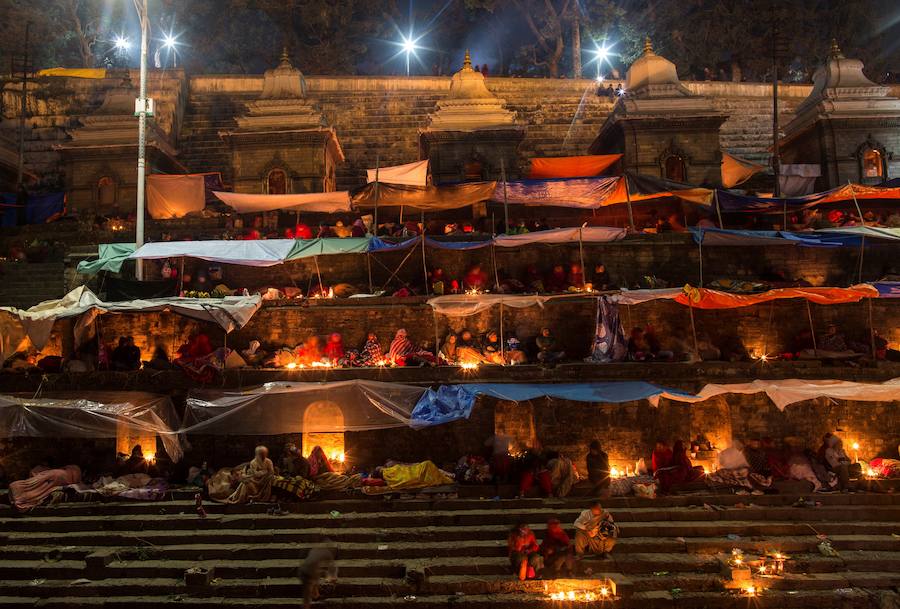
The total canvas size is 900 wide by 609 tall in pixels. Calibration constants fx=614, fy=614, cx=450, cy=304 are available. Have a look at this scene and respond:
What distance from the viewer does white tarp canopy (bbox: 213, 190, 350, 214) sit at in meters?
15.7

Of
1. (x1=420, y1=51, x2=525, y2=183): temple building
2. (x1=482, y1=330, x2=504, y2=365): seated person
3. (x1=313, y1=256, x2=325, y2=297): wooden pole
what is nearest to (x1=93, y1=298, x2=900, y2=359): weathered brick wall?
(x1=482, y1=330, x2=504, y2=365): seated person

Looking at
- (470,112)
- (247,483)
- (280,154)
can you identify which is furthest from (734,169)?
(247,483)

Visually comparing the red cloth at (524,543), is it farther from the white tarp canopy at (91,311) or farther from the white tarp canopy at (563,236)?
the white tarp canopy at (563,236)

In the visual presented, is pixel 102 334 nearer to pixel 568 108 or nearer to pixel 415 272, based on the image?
pixel 415 272

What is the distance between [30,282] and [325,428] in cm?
910

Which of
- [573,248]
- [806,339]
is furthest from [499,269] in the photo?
[806,339]

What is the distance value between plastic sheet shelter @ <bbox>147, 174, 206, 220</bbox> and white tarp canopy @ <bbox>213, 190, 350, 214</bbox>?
3.07 metres

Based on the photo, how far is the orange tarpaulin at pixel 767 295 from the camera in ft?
39.0

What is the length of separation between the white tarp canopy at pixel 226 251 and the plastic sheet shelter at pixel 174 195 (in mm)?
4971

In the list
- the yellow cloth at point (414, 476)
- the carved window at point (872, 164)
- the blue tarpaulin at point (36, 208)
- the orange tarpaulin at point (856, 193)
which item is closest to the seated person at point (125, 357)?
the yellow cloth at point (414, 476)

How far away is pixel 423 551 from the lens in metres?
8.83

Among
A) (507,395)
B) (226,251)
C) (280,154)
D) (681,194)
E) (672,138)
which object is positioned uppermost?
(672,138)

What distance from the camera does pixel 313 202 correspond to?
52.4 feet

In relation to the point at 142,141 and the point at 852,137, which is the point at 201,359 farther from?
the point at 852,137
